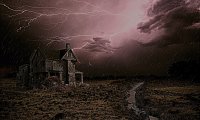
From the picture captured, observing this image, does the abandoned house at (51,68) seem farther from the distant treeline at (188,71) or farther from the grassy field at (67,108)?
the distant treeline at (188,71)

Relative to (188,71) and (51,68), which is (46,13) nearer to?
(51,68)

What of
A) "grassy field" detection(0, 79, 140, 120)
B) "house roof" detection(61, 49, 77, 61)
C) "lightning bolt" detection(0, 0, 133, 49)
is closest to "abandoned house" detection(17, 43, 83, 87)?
"house roof" detection(61, 49, 77, 61)

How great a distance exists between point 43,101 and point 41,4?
8.23 m

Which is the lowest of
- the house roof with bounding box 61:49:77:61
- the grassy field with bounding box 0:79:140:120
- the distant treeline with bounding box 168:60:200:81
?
the grassy field with bounding box 0:79:140:120

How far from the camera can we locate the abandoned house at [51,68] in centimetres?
3694

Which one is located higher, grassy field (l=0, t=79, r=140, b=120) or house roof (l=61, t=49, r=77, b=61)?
house roof (l=61, t=49, r=77, b=61)

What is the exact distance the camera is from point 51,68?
37.1 metres

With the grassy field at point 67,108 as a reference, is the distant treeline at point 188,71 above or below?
above

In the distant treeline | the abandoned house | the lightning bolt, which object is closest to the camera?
the lightning bolt

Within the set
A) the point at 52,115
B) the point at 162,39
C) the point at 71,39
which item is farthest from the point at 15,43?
the point at 162,39

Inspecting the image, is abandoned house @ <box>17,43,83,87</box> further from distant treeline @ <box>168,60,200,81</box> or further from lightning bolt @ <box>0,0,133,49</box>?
distant treeline @ <box>168,60,200,81</box>

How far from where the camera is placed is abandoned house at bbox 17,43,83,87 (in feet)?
121

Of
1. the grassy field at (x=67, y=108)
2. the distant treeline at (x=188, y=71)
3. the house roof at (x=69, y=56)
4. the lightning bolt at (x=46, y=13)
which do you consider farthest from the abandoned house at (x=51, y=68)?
the distant treeline at (x=188, y=71)

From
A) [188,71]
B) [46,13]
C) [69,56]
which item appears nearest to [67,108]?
[46,13]
